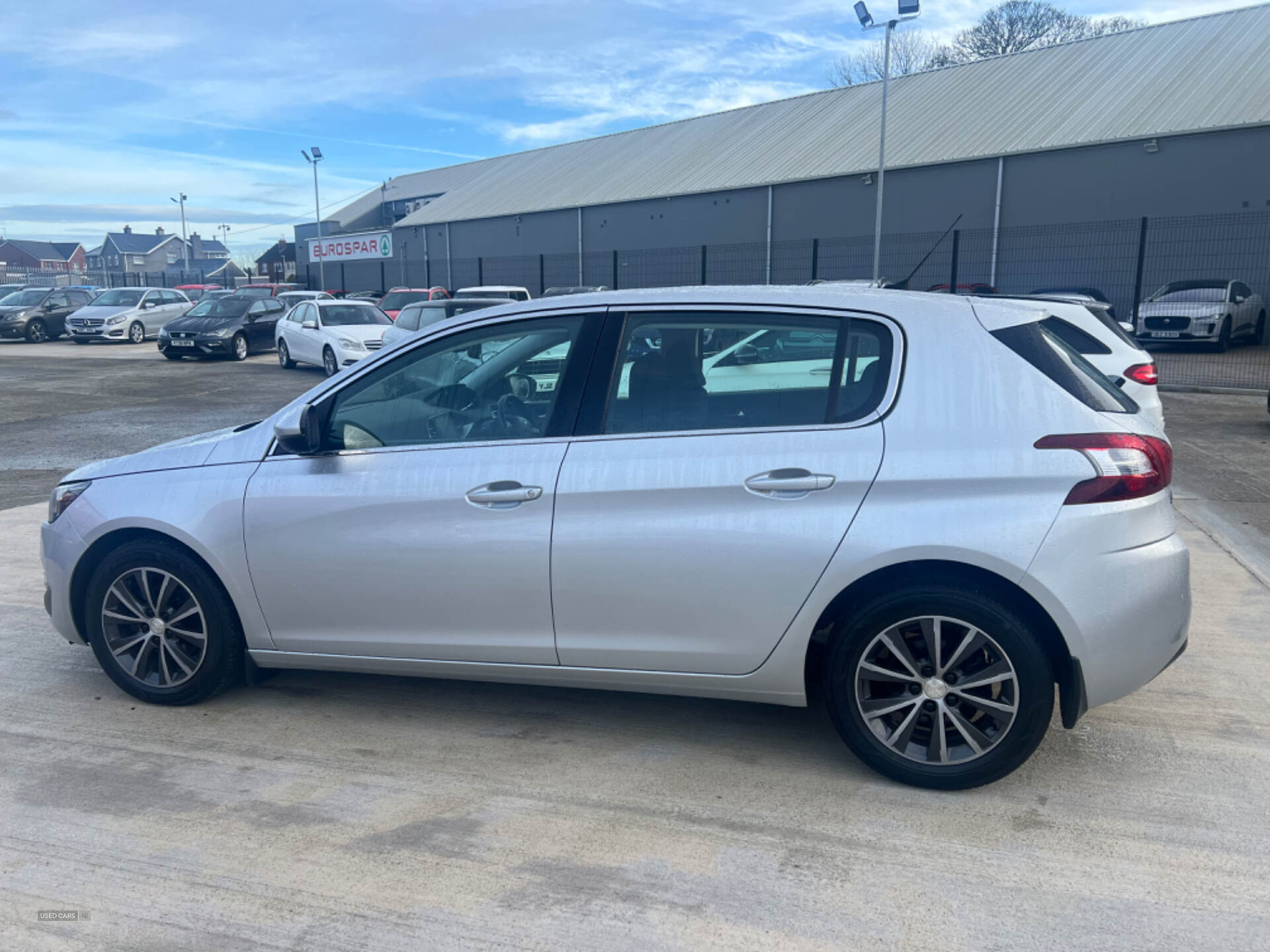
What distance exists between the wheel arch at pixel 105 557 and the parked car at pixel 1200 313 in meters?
20.4

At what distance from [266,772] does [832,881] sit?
2.05 m

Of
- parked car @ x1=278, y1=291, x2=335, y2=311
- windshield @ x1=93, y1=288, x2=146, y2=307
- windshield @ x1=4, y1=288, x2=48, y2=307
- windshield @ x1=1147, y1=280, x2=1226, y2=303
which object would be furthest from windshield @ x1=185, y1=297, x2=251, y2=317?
windshield @ x1=1147, y1=280, x2=1226, y2=303

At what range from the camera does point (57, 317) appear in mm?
32688

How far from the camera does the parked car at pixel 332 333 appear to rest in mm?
19453

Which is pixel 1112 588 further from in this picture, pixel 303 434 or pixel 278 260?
pixel 278 260

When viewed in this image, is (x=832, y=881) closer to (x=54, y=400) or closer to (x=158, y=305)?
(x=54, y=400)

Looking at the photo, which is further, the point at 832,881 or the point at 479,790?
the point at 479,790

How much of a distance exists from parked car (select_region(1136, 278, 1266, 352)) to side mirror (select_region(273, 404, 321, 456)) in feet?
66.2

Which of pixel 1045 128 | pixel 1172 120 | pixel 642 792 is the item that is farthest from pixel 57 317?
pixel 642 792

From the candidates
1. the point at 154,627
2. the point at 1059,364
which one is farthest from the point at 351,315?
the point at 1059,364

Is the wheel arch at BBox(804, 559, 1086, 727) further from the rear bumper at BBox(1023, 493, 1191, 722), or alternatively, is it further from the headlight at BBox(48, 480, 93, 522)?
the headlight at BBox(48, 480, 93, 522)

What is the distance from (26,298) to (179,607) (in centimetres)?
3450

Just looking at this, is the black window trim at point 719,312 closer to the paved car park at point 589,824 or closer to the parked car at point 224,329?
the paved car park at point 589,824

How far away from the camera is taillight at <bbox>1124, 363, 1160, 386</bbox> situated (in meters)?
7.47
